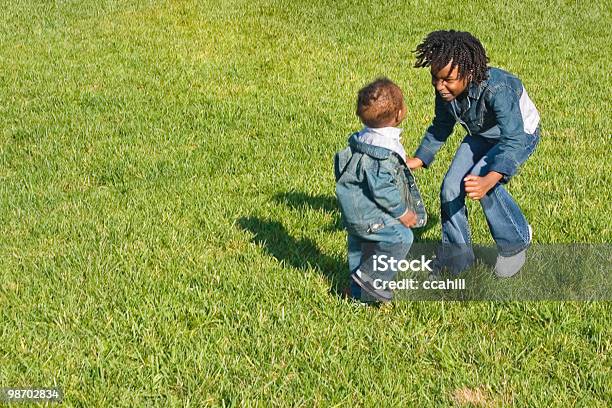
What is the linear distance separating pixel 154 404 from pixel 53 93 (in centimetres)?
695

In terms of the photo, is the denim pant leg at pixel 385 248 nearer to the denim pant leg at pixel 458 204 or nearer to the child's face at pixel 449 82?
the denim pant leg at pixel 458 204

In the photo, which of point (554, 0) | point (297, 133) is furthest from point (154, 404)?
point (554, 0)

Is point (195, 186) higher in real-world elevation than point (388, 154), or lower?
lower

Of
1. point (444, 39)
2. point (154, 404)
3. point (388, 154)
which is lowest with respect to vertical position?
point (154, 404)

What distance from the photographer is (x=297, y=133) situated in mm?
7934

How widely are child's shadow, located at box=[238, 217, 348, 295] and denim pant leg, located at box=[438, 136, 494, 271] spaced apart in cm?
75

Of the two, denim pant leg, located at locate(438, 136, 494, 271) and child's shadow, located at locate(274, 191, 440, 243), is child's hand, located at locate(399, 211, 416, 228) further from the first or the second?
child's shadow, located at locate(274, 191, 440, 243)

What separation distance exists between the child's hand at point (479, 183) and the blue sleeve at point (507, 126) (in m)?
0.05

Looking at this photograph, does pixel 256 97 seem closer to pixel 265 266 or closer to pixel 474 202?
pixel 474 202

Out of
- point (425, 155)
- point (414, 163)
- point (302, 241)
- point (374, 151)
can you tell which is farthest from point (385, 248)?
point (302, 241)

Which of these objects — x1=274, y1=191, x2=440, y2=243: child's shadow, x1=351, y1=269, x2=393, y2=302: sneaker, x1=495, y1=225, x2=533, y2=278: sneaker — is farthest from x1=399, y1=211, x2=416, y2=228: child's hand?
x1=274, y1=191, x2=440, y2=243: child's shadow

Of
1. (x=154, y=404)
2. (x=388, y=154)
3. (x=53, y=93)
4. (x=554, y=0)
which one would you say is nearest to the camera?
(x=154, y=404)

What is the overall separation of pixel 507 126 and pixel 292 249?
70.7 inches

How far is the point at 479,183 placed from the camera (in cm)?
403
